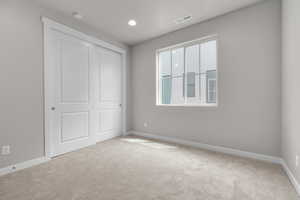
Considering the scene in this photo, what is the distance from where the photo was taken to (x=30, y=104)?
229 cm

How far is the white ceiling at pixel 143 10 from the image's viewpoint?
2449 millimetres

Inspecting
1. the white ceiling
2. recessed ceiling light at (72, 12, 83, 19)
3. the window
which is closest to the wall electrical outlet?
the white ceiling

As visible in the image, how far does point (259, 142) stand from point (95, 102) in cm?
349

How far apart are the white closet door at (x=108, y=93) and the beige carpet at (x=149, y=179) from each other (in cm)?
108

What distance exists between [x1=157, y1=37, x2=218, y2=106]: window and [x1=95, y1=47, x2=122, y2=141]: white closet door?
47.2 inches

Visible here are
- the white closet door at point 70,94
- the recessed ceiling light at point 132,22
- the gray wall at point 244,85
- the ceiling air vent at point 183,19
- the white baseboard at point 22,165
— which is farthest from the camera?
the recessed ceiling light at point 132,22

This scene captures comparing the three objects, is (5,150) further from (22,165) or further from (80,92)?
(80,92)

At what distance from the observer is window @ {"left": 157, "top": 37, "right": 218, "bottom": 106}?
3.07 meters

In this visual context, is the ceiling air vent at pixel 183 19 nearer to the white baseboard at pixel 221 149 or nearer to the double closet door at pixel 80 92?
the double closet door at pixel 80 92

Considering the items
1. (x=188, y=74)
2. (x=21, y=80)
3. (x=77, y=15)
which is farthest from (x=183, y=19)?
(x=21, y=80)

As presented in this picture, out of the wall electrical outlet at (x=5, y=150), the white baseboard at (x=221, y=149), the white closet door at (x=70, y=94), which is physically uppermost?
the white closet door at (x=70, y=94)

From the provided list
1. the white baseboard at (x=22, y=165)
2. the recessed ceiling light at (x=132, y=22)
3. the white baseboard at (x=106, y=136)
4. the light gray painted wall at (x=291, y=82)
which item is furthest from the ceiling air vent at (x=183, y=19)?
the white baseboard at (x=22, y=165)

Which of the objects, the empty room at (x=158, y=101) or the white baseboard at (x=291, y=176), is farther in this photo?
the empty room at (x=158, y=101)

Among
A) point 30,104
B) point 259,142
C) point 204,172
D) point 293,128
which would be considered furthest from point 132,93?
point 293,128
